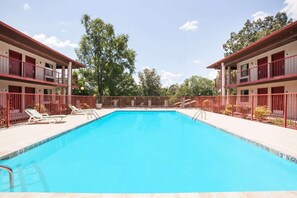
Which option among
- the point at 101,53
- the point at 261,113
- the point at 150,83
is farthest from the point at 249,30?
the point at 261,113

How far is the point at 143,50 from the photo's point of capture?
34.2 metres

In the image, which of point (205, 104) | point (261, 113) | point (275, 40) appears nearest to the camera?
point (261, 113)

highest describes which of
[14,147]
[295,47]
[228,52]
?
[228,52]

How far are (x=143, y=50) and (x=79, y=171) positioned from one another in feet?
103

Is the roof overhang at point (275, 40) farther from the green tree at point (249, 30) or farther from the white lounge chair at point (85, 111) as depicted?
the green tree at point (249, 30)

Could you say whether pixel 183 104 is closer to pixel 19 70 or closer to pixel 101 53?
pixel 101 53

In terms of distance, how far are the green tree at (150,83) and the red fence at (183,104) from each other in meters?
8.28

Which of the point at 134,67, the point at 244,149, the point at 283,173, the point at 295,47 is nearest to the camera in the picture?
the point at 283,173

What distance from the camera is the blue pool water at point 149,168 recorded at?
12.4 ft

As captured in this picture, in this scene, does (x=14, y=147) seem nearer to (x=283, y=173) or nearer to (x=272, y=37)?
(x=283, y=173)

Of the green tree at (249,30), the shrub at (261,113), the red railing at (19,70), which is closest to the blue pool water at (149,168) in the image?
the shrub at (261,113)

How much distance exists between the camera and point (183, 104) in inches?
965

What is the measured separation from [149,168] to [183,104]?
801 inches

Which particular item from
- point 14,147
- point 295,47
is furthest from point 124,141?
point 295,47
